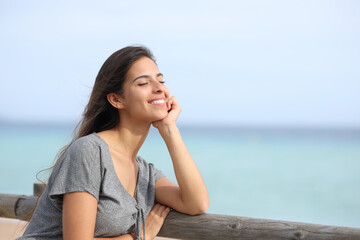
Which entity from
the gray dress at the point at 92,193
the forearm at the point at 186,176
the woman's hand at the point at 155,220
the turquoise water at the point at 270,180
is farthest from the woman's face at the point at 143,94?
the turquoise water at the point at 270,180

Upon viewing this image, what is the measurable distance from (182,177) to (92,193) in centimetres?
60

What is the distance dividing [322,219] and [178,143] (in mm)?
16661

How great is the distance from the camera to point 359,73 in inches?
2406

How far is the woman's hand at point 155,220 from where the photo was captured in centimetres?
278

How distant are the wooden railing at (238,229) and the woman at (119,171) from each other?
72 millimetres

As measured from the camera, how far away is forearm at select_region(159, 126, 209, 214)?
273 centimetres

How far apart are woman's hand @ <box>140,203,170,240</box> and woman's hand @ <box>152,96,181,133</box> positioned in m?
0.52

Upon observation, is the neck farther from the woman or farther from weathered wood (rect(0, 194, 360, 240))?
weathered wood (rect(0, 194, 360, 240))

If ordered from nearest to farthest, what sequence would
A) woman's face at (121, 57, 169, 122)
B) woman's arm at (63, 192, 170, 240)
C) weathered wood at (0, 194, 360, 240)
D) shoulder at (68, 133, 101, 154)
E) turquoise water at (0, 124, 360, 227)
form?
woman's arm at (63, 192, 170, 240) → shoulder at (68, 133, 101, 154) → weathered wood at (0, 194, 360, 240) → woman's face at (121, 57, 169, 122) → turquoise water at (0, 124, 360, 227)

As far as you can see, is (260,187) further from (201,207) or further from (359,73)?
(359,73)

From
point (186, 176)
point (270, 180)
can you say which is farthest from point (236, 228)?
point (270, 180)

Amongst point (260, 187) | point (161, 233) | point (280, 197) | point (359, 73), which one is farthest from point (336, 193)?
point (359, 73)

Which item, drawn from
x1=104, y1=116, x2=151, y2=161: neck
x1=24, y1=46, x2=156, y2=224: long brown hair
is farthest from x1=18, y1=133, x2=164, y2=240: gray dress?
x1=24, y1=46, x2=156, y2=224: long brown hair

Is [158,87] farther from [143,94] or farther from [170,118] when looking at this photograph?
[170,118]
